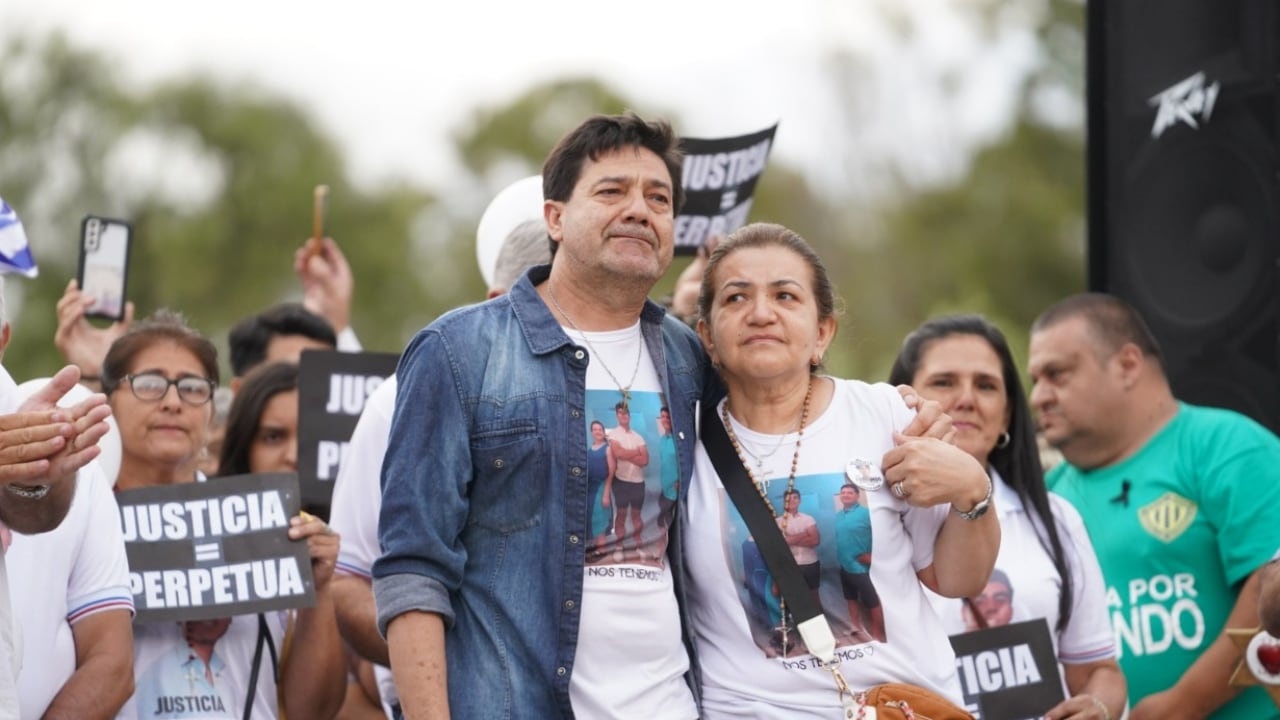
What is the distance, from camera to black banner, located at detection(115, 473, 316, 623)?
4773mm

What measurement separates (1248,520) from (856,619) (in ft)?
8.01

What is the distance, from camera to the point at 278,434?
588cm

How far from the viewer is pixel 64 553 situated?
4.50m

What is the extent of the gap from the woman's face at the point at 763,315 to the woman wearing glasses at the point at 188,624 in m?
1.51

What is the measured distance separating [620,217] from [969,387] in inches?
78.0

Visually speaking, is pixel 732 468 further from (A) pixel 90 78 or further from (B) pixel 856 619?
(A) pixel 90 78

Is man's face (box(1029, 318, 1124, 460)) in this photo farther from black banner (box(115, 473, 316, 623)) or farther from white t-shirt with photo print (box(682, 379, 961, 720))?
black banner (box(115, 473, 316, 623))

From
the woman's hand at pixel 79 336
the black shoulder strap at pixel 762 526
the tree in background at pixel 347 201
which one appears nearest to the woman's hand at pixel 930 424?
the black shoulder strap at pixel 762 526

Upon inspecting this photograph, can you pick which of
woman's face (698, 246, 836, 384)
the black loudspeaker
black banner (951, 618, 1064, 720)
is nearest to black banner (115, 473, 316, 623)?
woman's face (698, 246, 836, 384)

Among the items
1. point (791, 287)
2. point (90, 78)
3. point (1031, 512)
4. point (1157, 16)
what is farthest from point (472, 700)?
point (90, 78)

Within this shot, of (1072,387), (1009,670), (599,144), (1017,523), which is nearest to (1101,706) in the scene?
(1009,670)

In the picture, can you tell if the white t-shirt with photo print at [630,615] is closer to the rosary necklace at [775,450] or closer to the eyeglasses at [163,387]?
the rosary necklace at [775,450]

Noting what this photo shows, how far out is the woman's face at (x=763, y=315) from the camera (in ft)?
13.1

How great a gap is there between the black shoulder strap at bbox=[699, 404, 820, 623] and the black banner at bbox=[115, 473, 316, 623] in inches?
56.6
